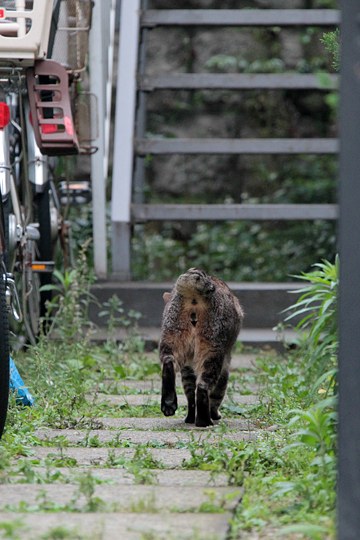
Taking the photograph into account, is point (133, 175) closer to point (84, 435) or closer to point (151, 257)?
point (151, 257)

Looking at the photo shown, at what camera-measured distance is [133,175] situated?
7.76 metres

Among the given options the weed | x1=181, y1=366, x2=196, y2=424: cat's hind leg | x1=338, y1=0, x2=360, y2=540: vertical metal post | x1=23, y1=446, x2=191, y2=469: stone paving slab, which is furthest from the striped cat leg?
x1=338, y1=0, x2=360, y2=540: vertical metal post

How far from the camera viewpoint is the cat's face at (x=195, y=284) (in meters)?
4.21

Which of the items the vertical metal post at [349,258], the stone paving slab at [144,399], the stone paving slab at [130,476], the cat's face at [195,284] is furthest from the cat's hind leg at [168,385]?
the vertical metal post at [349,258]

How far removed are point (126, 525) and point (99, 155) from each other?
4857mm

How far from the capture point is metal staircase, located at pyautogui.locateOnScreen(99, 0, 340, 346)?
22.9 feet

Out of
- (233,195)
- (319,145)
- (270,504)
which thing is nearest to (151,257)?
(233,195)

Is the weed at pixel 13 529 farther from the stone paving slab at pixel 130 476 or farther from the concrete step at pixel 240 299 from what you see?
the concrete step at pixel 240 299

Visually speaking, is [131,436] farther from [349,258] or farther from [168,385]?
[349,258]

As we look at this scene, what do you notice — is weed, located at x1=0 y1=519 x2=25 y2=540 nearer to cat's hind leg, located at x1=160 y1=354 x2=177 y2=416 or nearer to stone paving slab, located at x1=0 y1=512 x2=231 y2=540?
stone paving slab, located at x1=0 y1=512 x2=231 y2=540

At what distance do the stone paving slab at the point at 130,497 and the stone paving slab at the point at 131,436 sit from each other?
64 cm

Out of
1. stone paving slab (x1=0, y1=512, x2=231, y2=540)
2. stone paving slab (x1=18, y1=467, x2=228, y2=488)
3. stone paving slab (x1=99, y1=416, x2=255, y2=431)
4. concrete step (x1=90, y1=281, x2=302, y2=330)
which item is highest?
stone paving slab (x1=0, y1=512, x2=231, y2=540)

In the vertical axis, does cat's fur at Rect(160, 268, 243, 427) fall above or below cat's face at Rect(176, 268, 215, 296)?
below

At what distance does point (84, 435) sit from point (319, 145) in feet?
13.7
